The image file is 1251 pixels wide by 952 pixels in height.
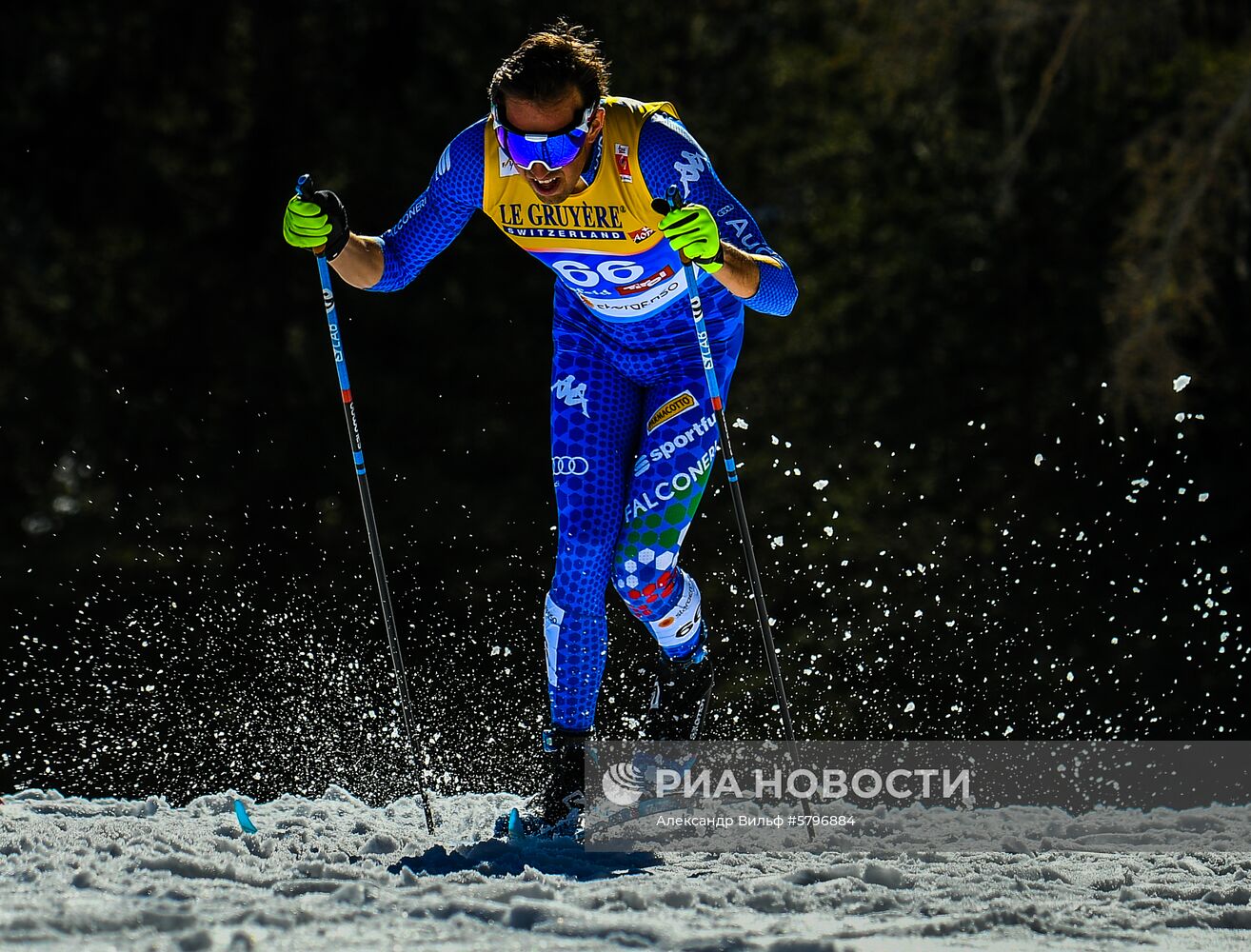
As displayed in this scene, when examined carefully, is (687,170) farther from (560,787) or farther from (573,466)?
(560,787)

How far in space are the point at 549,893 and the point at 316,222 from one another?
191 cm

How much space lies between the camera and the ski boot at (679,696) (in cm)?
455

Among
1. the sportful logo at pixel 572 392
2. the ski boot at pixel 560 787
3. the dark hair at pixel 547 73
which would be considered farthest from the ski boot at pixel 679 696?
the dark hair at pixel 547 73

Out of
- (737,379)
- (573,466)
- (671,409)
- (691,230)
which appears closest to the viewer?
(691,230)

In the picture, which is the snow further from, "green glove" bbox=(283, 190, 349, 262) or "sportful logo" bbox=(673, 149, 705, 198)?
"sportful logo" bbox=(673, 149, 705, 198)

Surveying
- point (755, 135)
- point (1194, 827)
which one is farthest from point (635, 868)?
point (755, 135)

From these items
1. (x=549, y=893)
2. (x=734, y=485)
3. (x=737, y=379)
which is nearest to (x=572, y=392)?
(x=734, y=485)

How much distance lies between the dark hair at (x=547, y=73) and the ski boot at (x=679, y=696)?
1665 mm

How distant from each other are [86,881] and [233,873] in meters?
0.31

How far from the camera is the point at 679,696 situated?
455 cm

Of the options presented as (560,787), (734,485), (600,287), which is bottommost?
(560,787)

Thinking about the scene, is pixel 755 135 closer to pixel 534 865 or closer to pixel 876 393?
pixel 876 393

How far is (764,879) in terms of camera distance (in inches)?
131

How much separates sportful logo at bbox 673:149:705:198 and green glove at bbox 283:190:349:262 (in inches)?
35.4
